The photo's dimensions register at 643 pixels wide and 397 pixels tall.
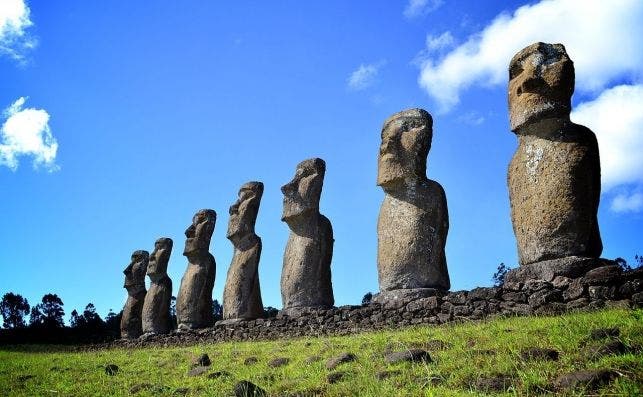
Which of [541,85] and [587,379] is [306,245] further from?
[587,379]

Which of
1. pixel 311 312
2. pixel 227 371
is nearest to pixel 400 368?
pixel 227 371

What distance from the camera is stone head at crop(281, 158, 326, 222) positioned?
14.2 metres

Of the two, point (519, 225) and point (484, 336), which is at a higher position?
point (519, 225)

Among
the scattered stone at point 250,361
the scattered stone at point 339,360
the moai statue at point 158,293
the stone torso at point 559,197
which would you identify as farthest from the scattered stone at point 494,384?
the moai statue at point 158,293

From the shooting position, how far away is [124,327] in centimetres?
2122

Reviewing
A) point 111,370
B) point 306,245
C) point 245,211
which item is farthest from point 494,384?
point 245,211

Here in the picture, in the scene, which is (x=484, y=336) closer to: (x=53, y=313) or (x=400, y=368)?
(x=400, y=368)

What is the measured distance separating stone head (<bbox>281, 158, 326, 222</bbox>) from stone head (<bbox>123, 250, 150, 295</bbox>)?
960 cm

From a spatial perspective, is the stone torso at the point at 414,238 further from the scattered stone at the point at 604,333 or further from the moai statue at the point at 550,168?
the scattered stone at the point at 604,333

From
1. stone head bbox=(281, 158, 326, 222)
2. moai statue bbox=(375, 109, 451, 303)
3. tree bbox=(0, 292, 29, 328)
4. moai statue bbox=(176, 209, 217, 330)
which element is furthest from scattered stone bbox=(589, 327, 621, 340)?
tree bbox=(0, 292, 29, 328)

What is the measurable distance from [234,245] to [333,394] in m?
11.4

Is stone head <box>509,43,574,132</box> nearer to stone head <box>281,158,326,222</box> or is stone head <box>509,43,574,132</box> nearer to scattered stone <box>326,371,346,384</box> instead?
stone head <box>281,158,326,222</box>

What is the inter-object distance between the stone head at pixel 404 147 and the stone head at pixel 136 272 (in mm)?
12645

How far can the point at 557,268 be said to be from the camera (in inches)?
357
